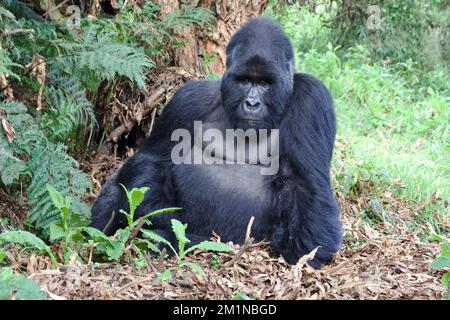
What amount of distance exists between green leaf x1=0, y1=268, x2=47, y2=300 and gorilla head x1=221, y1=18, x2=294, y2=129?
181 centimetres

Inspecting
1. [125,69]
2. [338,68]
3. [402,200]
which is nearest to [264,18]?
[125,69]

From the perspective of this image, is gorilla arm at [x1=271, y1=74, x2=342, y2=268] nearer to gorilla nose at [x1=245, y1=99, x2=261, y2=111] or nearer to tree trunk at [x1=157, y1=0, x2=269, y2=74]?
gorilla nose at [x1=245, y1=99, x2=261, y2=111]

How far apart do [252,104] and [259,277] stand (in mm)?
1087

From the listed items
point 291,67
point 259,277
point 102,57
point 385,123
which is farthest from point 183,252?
point 385,123

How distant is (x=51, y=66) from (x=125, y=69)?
57 centimetres

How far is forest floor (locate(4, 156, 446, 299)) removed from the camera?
335cm

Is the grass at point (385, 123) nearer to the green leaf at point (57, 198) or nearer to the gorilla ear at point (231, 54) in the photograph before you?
the gorilla ear at point (231, 54)

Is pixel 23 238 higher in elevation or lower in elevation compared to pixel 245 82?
lower

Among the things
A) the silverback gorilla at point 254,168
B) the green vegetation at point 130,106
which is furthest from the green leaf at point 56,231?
the silverback gorilla at point 254,168

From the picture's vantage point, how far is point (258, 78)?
4414 millimetres

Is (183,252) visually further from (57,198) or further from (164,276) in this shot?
(57,198)

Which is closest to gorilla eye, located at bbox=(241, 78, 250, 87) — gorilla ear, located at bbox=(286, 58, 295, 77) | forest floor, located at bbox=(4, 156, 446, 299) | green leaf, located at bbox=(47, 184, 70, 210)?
gorilla ear, located at bbox=(286, 58, 295, 77)

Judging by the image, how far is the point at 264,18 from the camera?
15.4 feet
